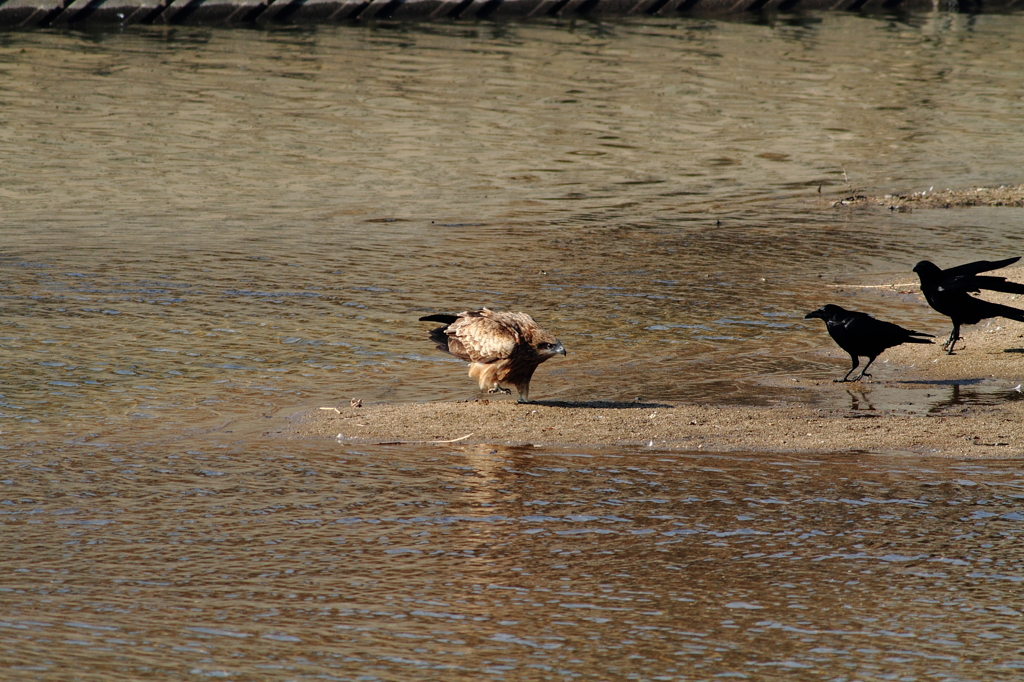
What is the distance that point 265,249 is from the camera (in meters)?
13.0

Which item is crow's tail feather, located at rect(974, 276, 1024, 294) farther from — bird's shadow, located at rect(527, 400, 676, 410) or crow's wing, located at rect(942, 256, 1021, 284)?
bird's shadow, located at rect(527, 400, 676, 410)

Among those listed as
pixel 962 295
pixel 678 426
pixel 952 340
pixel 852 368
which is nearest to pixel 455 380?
pixel 678 426

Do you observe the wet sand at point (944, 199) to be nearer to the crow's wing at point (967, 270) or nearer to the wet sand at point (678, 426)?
the crow's wing at point (967, 270)

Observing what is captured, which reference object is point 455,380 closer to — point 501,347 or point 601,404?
point 501,347

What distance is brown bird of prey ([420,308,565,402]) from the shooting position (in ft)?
26.0

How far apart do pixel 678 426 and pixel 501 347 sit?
1.21m

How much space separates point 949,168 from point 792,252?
19.2ft

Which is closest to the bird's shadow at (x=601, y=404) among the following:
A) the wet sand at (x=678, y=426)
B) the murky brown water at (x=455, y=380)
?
the wet sand at (x=678, y=426)

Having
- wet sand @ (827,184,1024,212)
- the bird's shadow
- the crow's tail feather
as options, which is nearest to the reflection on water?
the bird's shadow

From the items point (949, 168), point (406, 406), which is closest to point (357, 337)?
point (406, 406)

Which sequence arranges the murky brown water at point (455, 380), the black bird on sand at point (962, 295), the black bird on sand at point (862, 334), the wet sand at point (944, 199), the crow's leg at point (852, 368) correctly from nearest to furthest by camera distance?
1. the murky brown water at point (455, 380)
2. the black bird on sand at point (862, 334)
3. the crow's leg at point (852, 368)
4. the black bird on sand at point (962, 295)
5. the wet sand at point (944, 199)

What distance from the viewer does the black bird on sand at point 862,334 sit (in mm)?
8414

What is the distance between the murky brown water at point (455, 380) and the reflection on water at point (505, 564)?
0.02 m

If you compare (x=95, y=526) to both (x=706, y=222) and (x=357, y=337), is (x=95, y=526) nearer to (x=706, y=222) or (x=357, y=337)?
(x=357, y=337)
